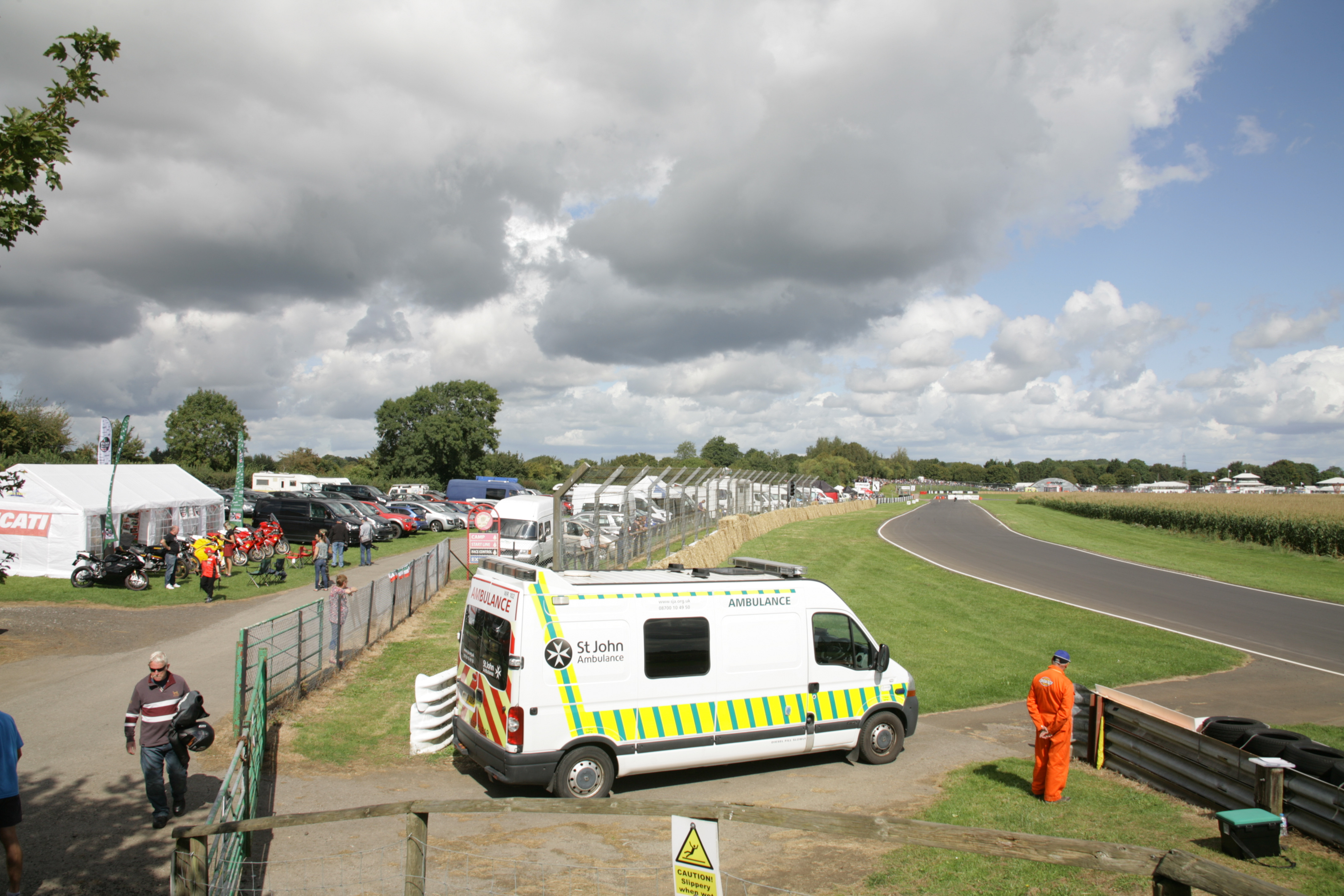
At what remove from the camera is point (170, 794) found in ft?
25.6

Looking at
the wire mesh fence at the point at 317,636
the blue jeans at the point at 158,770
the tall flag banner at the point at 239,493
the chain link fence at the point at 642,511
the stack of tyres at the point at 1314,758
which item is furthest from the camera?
the tall flag banner at the point at 239,493

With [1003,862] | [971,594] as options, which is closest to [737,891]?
[1003,862]

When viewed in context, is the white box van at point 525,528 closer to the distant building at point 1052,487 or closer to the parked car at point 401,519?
the parked car at point 401,519

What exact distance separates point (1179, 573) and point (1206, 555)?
30.6 feet

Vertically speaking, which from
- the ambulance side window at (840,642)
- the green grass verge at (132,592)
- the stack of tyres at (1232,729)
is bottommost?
the green grass verge at (132,592)

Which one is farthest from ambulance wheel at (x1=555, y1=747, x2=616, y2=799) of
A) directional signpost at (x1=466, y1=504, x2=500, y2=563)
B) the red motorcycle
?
the red motorcycle

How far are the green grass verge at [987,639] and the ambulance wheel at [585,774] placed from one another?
6.13 meters

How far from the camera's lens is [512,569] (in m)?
8.25

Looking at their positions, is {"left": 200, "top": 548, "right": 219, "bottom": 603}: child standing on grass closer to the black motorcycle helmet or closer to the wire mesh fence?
the wire mesh fence

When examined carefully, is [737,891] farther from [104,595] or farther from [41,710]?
[104,595]

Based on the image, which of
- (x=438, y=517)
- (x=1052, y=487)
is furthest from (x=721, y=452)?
(x=438, y=517)

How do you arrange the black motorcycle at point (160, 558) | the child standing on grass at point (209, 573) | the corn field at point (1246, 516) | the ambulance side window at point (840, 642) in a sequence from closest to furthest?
the ambulance side window at point (840, 642) → the child standing on grass at point (209, 573) → the black motorcycle at point (160, 558) → the corn field at point (1246, 516)

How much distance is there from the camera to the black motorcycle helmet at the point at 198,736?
23.6 feet


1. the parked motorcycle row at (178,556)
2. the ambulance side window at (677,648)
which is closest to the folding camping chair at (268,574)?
the parked motorcycle row at (178,556)
